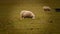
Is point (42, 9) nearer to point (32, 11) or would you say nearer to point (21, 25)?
point (32, 11)

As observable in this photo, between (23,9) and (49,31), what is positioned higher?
(23,9)

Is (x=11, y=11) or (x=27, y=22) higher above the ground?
(x=11, y=11)

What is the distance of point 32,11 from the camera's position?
6.21 ft

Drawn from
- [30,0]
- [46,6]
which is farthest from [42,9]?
[30,0]

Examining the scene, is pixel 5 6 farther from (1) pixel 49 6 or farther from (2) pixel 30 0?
(1) pixel 49 6

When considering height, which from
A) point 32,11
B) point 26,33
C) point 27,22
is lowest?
point 26,33

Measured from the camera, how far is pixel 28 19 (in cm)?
184

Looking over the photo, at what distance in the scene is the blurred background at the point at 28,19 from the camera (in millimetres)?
1786

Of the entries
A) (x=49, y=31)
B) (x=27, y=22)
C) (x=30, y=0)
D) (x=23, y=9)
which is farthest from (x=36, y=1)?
(x=49, y=31)

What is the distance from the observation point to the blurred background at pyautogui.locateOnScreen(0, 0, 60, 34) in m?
1.79

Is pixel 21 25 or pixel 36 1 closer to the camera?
pixel 21 25

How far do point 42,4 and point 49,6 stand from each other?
11 centimetres

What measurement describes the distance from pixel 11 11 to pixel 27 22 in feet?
0.90

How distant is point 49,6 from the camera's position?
193 centimetres
